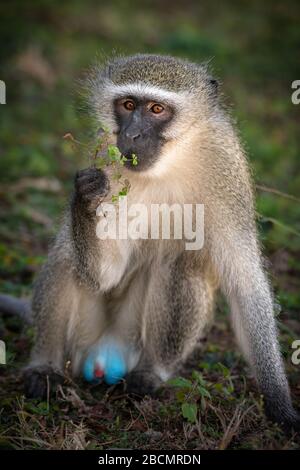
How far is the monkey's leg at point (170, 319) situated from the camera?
5109 millimetres

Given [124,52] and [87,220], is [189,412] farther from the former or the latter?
[124,52]

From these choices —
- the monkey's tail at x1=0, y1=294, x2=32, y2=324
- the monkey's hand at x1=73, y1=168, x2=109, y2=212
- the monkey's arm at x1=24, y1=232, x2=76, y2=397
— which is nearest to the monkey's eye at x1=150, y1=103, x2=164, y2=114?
the monkey's hand at x1=73, y1=168, x2=109, y2=212

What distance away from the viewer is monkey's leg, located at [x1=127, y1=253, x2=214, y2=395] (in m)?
5.11

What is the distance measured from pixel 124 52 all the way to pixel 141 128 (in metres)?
1.99

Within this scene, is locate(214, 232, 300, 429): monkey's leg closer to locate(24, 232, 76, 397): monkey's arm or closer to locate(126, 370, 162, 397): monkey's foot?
locate(126, 370, 162, 397): monkey's foot

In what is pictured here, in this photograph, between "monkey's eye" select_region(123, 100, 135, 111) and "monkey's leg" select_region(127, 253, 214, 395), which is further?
"monkey's leg" select_region(127, 253, 214, 395)

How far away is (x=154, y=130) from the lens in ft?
15.6

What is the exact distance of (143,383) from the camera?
16.9 feet

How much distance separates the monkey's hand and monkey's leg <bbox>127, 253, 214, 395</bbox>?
86 cm

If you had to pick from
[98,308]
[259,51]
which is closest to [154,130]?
[98,308]

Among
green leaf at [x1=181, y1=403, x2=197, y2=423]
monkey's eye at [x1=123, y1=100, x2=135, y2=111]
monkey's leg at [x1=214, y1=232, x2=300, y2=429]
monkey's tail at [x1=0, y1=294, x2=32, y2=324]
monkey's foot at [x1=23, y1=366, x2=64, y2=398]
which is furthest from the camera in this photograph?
monkey's tail at [x1=0, y1=294, x2=32, y2=324]
